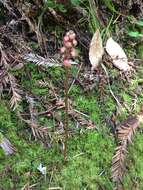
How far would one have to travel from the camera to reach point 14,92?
199 centimetres

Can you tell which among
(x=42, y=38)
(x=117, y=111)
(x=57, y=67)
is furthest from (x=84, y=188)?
(x=42, y=38)

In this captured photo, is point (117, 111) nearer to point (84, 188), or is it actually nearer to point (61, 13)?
point (84, 188)

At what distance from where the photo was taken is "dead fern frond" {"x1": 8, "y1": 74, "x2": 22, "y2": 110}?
1.97 metres

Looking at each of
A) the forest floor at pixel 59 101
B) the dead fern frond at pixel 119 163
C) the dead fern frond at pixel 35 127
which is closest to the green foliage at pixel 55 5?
the forest floor at pixel 59 101

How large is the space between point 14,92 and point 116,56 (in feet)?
2.18

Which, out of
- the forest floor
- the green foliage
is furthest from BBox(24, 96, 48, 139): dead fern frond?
the green foliage

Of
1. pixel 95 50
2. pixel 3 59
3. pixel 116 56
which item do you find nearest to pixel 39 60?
pixel 3 59

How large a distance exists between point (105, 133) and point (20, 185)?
0.51m

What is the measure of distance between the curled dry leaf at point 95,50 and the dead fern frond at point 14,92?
46cm

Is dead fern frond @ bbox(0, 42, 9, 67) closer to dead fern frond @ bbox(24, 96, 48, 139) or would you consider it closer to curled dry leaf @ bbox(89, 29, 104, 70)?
dead fern frond @ bbox(24, 96, 48, 139)

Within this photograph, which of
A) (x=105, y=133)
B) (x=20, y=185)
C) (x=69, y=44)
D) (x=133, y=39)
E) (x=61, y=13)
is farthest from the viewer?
(x=133, y=39)

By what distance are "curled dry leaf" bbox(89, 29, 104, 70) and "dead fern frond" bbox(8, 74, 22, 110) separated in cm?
46

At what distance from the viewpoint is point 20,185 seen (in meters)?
1.77

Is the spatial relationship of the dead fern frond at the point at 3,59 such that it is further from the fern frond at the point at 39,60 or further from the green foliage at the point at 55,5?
the green foliage at the point at 55,5
